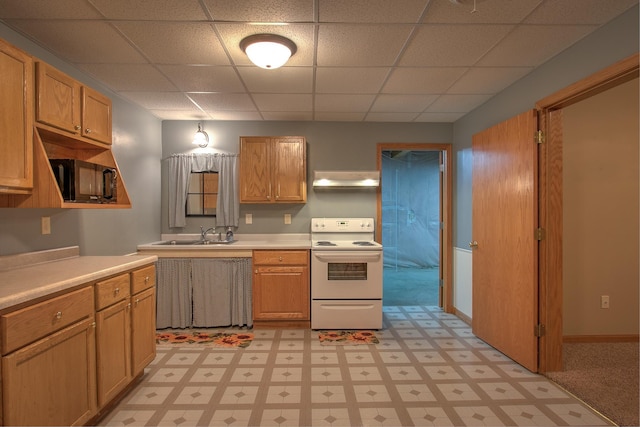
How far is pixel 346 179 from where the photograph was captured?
3.70m

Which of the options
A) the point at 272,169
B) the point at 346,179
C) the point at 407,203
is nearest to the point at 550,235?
the point at 346,179

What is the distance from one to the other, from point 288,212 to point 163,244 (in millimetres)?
1473

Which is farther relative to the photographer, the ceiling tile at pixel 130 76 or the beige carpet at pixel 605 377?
the ceiling tile at pixel 130 76

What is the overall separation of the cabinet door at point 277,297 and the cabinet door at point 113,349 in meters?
1.43

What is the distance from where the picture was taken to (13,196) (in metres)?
1.84

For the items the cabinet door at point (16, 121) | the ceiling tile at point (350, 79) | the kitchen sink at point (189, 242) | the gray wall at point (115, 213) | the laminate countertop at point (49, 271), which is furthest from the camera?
the kitchen sink at point (189, 242)

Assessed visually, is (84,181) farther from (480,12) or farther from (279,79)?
(480,12)

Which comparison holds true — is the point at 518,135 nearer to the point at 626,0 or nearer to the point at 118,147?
the point at 626,0

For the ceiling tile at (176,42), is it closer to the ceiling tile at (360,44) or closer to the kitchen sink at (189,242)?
the ceiling tile at (360,44)

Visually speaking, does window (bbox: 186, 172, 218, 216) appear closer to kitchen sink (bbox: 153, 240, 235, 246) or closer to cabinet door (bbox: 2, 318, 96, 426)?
kitchen sink (bbox: 153, 240, 235, 246)

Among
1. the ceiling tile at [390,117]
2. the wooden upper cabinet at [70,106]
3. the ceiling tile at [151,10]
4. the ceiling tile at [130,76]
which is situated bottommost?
the wooden upper cabinet at [70,106]

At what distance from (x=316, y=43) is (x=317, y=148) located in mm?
1878

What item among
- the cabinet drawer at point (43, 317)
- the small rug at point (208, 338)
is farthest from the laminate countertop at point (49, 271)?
the small rug at point (208, 338)

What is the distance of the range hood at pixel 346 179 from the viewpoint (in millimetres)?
3662
